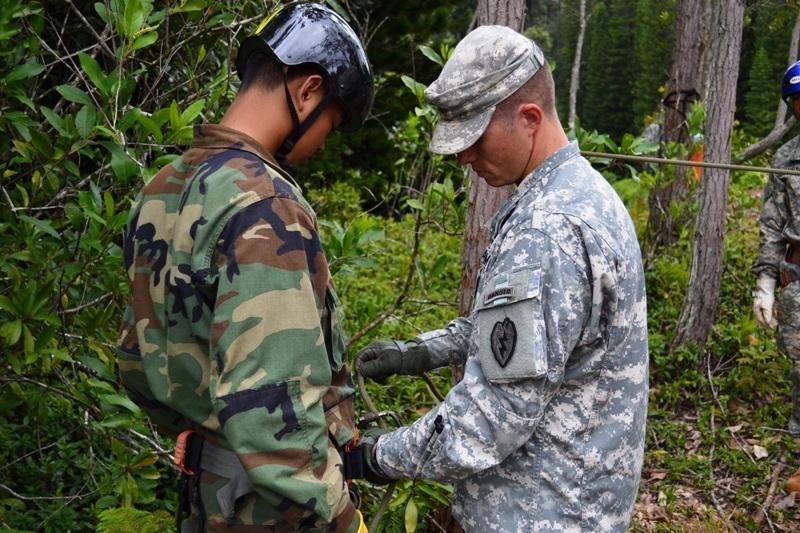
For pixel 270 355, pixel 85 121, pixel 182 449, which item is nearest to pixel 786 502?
pixel 182 449

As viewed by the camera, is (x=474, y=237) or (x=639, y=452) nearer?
(x=639, y=452)

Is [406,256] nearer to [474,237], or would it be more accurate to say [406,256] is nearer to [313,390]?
[474,237]

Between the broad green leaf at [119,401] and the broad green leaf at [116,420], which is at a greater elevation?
the broad green leaf at [119,401]

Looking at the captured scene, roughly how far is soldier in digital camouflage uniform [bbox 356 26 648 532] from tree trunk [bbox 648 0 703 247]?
5.74 meters

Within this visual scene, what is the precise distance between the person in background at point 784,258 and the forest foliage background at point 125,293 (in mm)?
647

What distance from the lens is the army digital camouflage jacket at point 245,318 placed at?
5.53 ft

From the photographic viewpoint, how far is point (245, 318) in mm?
1675

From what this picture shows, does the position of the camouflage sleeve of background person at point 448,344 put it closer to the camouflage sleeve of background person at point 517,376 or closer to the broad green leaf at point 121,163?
the camouflage sleeve of background person at point 517,376

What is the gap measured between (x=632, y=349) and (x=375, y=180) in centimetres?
902

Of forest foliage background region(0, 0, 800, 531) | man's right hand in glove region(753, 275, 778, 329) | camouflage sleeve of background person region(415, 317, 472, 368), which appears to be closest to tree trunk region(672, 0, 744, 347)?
forest foliage background region(0, 0, 800, 531)

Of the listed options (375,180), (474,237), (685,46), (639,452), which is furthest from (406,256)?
(639,452)

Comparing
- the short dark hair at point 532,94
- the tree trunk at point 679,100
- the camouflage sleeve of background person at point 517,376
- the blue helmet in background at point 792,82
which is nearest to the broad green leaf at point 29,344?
the camouflage sleeve of background person at point 517,376

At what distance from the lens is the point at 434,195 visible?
4.00 metres

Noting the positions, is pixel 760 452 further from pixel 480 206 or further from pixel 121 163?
pixel 121 163
